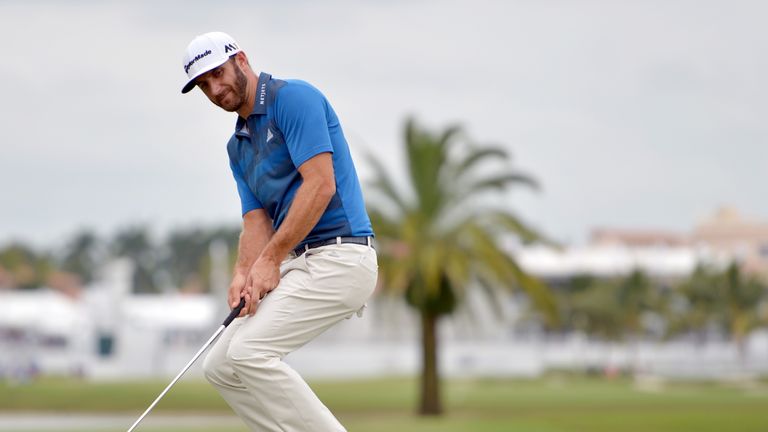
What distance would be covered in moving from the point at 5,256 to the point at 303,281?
182366 mm

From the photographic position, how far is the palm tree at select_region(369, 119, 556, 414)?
34375mm

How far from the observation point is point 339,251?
6.87 m

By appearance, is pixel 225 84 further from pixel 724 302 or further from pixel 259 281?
pixel 724 302

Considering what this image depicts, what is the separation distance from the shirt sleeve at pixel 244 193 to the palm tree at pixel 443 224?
87.4ft

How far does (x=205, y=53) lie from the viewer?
6.60 metres

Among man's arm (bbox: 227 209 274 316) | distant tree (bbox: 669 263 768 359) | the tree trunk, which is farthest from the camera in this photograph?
distant tree (bbox: 669 263 768 359)

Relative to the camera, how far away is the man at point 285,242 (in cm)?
668

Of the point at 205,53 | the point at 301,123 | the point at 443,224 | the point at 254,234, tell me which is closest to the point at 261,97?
the point at 301,123

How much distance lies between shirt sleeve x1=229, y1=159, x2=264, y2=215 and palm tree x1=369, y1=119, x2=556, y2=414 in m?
26.6

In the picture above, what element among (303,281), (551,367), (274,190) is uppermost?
(274,190)

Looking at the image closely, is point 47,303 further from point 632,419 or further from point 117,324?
point 632,419

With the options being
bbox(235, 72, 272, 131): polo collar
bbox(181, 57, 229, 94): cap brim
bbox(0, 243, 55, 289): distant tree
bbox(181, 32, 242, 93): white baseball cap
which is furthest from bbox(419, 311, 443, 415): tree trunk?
bbox(0, 243, 55, 289): distant tree

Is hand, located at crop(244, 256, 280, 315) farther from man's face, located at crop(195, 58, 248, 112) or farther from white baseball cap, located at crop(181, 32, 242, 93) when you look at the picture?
white baseball cap, located at crop(181, 32, 242, 93)

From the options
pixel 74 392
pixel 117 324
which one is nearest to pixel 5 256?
pixel 117 324
